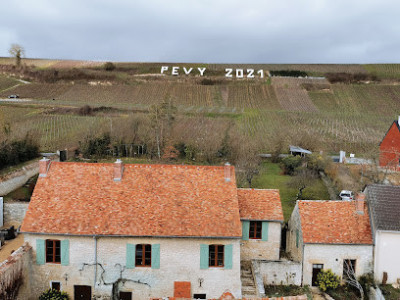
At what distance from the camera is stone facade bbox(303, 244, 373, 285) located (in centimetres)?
2305

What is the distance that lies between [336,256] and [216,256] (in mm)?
7543

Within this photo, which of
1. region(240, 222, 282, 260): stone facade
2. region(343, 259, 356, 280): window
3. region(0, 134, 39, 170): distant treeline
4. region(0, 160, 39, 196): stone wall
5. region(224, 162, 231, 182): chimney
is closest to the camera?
region(343, 259, 356, 280): window

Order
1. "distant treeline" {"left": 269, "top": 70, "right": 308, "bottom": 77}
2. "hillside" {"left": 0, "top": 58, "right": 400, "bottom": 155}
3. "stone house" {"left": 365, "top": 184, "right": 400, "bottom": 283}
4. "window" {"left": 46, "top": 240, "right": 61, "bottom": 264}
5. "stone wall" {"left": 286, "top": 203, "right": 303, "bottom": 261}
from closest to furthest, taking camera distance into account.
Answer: "window" {"left": 46, "top": 240, "right": 61, "bottom": 264}
"stone house" {"left": 365, "top": 184, "right": 400, "bottom": 283}
"stone wall" {"left": 286, "top": 203, "right": 303, "bottom": 261}
"hillside" {"left": 0, "top": 58, "right": 400, "bottom": 155}
"distant treeline" {"left": 269, "top": 70, "right": 308, "bottom": 77}

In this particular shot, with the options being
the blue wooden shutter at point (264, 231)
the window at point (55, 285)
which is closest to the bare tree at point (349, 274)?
Result: the blue wooden shutter at point (264, 231)

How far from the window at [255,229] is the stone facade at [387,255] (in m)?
6.86

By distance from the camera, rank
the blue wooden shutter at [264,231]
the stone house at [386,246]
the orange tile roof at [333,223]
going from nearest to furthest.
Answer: the stone house at [386,246] → the orange tile roof at [333,223] → the blue wooden shutter at [264,231]

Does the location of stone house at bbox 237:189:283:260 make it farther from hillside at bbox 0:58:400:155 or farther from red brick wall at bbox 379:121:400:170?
hillside at bbox 0:58:400:155

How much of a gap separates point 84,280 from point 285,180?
29.8m

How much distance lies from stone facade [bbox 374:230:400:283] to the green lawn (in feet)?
35.1

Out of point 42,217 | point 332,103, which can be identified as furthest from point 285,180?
point 332,103

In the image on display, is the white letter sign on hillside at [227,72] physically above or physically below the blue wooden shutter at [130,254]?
above

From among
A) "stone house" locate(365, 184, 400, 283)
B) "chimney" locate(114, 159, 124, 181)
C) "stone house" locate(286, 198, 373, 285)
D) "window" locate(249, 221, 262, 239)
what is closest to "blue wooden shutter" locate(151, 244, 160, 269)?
"chimney" locate(114, 159, 124, 181)

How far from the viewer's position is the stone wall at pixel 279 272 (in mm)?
23000

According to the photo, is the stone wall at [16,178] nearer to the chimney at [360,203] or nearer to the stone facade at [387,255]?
the chimney at [360,203]
